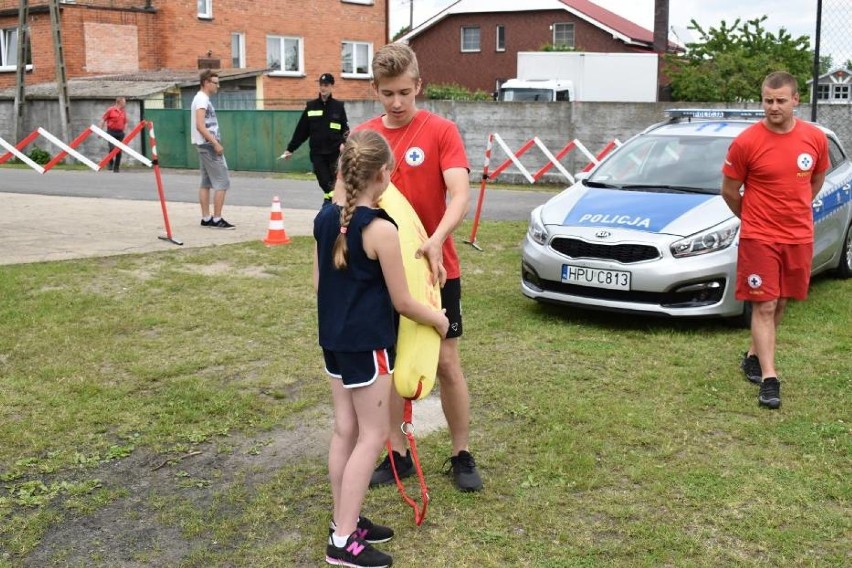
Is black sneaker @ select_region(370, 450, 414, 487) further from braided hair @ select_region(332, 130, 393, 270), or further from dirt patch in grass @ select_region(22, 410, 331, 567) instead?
braided hair @ select_region(332, 130, 393, 270)

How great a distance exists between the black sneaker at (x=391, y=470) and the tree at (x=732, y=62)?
34126 mm

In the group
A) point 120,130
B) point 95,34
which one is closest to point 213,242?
point 120,130

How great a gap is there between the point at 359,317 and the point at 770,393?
3.03m

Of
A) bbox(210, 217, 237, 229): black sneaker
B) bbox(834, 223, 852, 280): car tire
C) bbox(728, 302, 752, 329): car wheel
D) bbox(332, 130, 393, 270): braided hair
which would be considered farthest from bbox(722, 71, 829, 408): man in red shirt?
bbox(210, 217, 237, 229): black sneaker

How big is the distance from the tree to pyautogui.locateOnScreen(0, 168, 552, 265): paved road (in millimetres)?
21003

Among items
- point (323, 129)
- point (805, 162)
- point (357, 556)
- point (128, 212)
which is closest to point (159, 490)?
point (357, 556)

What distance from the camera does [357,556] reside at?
3.63m

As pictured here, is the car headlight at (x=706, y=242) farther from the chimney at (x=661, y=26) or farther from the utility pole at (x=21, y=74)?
the chimney at (x=661, y=26)

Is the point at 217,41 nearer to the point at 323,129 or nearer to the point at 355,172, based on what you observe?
the point at 323,129

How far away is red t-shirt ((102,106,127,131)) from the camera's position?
83.0 feet

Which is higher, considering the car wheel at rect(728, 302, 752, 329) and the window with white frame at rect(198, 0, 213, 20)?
the window with white frame at rect(198, 0, 213, 20)

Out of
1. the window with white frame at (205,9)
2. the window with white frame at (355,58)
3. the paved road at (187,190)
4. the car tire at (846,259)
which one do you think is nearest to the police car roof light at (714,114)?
the car tire at (846,259)

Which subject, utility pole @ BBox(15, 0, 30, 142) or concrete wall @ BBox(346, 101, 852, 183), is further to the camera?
utility pole @ BBox(15, 0, 30, 142)

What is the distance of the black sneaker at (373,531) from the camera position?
3814 millimetres
